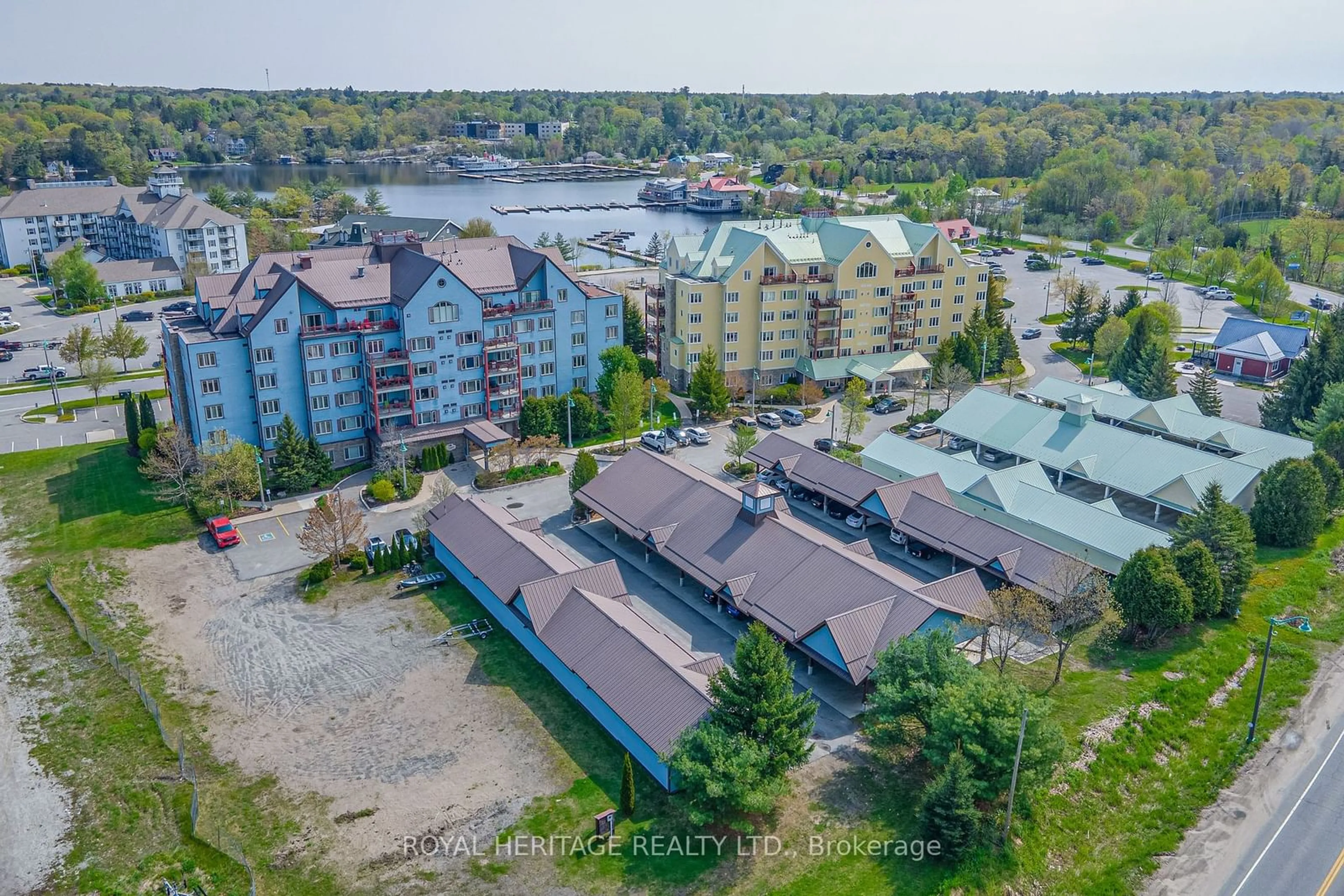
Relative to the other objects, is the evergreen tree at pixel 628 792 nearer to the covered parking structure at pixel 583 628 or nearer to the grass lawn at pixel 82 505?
the covered parking structure at pixel 583 628

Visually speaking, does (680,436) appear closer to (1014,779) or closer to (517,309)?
(517,309)

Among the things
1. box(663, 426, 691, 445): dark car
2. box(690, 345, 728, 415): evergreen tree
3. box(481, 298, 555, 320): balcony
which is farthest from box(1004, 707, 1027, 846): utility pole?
box(481, 298, 555, 320): balcony

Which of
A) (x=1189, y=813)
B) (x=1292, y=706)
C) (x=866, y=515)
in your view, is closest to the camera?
(x=1189, y=813)

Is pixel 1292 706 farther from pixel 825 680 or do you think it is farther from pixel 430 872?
pixel 430 872

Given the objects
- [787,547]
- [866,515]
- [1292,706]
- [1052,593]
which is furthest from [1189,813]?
[866,515]

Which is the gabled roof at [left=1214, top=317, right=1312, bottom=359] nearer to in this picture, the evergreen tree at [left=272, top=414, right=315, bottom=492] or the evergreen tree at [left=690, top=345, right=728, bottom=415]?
the evergreen tree at [left=690, top=345, right=728, bottom=415]

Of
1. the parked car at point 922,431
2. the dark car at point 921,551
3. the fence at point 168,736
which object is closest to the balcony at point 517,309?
the parked car at point 922,431

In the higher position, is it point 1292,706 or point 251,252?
point 251,252
